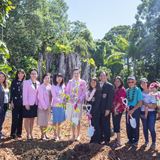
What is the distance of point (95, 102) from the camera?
382cm

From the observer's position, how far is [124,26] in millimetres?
36469

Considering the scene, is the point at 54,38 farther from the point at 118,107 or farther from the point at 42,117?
the point at 118,107

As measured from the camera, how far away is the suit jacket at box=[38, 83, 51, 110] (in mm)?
4109

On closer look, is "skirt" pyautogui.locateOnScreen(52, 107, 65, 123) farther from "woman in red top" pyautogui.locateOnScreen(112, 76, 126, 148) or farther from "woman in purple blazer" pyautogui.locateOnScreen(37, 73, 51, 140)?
"woman in red top" pyautogui.locateOnScreen(112, 76, 126, 148)

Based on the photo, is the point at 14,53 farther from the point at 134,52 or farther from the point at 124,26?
the point at 124,26

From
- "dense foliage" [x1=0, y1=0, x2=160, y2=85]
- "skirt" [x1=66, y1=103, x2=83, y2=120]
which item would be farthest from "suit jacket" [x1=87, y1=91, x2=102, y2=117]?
"dense foliage" [x1=0, y1=0, x2=160, y2=85]

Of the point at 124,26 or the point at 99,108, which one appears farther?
the point at 124,26

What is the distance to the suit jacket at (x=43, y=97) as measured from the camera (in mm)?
4109

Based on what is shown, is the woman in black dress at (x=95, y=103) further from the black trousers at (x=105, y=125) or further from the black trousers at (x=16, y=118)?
the black trousers at (x=16, y=118)

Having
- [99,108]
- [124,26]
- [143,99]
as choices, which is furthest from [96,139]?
[124,26]

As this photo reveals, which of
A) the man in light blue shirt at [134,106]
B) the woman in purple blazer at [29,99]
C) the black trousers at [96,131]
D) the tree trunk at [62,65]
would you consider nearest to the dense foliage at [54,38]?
the tree trunk at [62,65]

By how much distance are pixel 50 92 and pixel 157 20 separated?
15.5m

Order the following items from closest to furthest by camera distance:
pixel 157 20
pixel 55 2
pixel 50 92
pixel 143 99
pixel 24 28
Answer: pixel 143 99 < pixel 50 92 < pixel 24 28 < pixel 157 20 < pixel 55 2

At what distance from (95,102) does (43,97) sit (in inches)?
50.3
